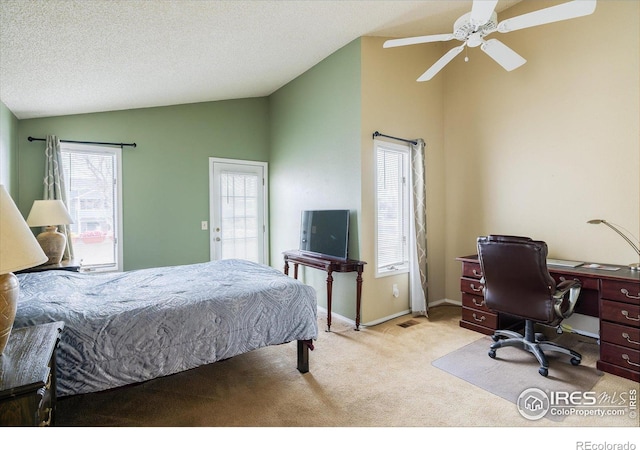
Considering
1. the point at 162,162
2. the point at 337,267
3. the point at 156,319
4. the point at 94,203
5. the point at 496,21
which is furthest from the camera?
the point at 162,162

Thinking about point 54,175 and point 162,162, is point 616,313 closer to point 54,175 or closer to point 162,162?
point 162,162

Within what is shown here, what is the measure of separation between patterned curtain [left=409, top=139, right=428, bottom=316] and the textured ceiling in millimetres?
1420

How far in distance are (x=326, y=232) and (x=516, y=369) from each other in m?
2.15

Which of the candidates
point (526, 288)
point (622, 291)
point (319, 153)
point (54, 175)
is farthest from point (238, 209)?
point (622, 291)

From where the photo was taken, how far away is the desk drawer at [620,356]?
2.30 m

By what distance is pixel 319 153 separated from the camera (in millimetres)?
3996

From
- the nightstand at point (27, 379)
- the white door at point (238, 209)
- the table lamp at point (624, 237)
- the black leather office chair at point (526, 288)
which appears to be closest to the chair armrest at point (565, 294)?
the black leather office chair at point (526, 288)

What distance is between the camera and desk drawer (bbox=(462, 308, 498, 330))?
3145mm

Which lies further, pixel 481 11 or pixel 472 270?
pixel 472 270

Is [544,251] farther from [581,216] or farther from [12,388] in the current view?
[12,388]

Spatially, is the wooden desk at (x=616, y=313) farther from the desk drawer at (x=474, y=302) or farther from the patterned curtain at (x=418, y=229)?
the patterned curtain at (x=418, y=229)

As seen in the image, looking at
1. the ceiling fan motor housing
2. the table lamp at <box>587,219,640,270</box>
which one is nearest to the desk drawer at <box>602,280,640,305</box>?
the table lamp at <box>587,219,640,270</box>

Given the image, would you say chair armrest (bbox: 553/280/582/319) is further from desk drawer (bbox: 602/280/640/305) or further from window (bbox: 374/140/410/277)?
window (bbox: 374/140/410/277)

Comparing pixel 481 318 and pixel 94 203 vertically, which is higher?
pixel 94 203
